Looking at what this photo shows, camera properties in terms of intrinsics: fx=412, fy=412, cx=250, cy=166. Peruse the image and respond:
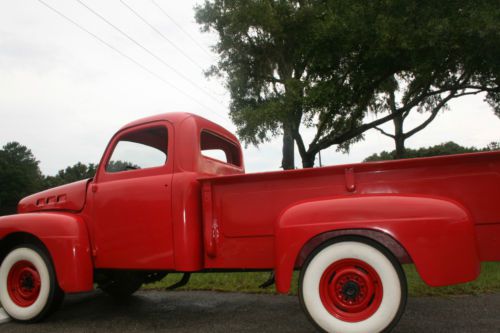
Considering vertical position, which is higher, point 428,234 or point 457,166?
point 457,166

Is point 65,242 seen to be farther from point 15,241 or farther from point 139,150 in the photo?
point 139,150

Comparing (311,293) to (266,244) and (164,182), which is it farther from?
(164,182)

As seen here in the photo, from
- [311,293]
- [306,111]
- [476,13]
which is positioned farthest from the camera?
[306,111]

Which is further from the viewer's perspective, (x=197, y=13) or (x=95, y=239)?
(x=197, y=13)

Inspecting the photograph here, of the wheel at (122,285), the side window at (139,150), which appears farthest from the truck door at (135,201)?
the wheel at (122,285)

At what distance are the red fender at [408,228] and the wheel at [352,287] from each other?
5.3 inches

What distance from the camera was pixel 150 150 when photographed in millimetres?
4195

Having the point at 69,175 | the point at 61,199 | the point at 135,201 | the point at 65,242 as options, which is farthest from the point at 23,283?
the point at 69,175

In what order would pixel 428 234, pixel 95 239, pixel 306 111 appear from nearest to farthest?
pixel 428 234 → pixel 95 239 → pixel 306 111

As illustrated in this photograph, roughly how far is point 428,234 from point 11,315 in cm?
390

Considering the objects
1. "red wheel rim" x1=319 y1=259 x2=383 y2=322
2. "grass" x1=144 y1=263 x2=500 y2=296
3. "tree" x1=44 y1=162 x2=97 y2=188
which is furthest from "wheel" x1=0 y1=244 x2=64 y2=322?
"tree" x1=44 y1=162 x2=97 y2=188

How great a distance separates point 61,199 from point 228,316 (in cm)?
211

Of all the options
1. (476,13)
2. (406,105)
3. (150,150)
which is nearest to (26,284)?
(150,150)

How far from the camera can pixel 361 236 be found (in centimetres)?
291
